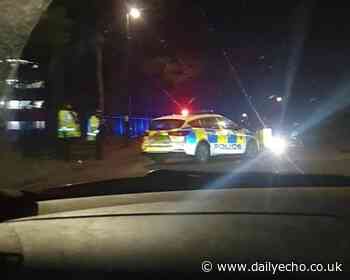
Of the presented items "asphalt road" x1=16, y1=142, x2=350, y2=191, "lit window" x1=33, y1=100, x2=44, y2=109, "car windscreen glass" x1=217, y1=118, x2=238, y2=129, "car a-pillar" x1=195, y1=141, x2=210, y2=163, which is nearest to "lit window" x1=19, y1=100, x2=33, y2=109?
"lit window" x1=33, y1=100, x2=44, y2=109

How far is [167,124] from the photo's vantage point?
20562 mm

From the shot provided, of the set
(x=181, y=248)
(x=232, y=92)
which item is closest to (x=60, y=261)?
(x=181, y=248)

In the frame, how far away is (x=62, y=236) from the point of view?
248 cm

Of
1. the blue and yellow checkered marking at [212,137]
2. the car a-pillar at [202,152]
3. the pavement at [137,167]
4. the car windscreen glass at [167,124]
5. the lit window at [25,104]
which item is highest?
the lit window at [25,104]

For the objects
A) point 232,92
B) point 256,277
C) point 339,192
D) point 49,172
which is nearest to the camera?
point 256,277

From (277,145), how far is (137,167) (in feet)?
30.5

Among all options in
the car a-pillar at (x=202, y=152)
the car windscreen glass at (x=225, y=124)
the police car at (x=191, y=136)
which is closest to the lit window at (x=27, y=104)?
the police car at (x=191, y=136)

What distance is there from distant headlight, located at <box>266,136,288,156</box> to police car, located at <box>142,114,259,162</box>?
18.7ft

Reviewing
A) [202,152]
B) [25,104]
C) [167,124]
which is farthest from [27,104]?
[202,152]

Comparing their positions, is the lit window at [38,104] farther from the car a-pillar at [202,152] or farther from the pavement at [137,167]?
the car a-pillar at [202,152]

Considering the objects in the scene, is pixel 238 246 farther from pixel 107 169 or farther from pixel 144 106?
pixel 144 106

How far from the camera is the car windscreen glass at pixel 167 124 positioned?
20.4m

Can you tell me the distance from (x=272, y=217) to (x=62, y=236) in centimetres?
74

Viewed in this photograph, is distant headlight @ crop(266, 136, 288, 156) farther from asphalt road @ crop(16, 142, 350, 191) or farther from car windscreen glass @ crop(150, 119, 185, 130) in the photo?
car windscreen glass @ crop(150, 119, 185, 130)
